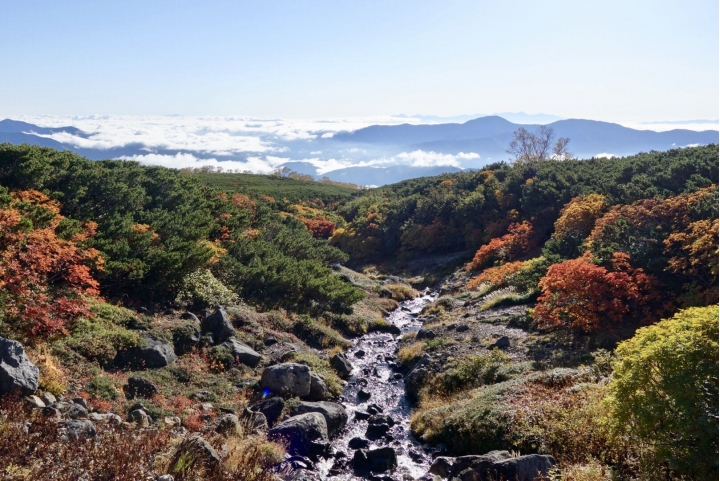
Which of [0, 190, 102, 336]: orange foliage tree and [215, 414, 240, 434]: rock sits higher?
[0, 190, 102, 336]: orange foliage tree

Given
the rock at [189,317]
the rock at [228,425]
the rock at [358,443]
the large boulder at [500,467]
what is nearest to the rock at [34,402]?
the rock at [228,425]

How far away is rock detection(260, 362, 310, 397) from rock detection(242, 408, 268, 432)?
6.78 ft

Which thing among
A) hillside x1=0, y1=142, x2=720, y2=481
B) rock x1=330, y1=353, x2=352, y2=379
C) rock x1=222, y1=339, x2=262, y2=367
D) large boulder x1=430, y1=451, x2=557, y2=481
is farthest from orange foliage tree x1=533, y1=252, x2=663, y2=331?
rock x1=222, y1=339, x2=262, y2=367

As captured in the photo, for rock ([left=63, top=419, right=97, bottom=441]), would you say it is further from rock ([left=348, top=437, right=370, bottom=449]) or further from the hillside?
rock ([left=348, top=437, right=370, bottom=449])

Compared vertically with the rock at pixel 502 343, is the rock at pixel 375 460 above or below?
below

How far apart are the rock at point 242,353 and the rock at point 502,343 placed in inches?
407

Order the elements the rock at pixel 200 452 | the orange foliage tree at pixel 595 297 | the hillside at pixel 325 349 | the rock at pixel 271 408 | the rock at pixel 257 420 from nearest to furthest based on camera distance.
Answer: the hillside at pixel 325 349
the rock at pixel 200 452
the rock at pixel 257 420
the rock at pixel 271 408
the orange foliage tree at pixel 595 297

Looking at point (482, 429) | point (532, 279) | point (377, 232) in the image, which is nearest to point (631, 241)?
point (532, 279)

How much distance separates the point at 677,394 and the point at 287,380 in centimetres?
1186

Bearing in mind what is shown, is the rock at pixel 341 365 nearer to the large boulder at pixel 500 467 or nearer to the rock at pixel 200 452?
the large boulder at pixel 500 467

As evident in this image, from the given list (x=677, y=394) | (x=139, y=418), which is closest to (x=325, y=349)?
(x=139, y=418)

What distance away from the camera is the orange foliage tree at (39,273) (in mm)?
12602

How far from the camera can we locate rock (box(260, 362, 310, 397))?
52.6ft

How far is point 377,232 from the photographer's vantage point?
55.5 metres
